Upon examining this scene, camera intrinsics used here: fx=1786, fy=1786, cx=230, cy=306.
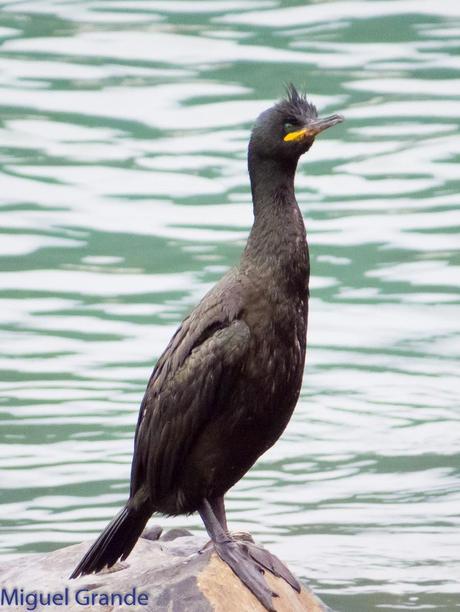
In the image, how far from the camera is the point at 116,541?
6.92 m

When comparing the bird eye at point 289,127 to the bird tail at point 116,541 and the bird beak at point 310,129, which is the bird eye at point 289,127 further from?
the bird tail at point 116,541

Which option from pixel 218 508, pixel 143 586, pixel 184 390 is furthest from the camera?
pixel 218 508

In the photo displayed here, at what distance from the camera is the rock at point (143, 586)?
21.6 feet

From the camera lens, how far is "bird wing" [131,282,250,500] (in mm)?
6711

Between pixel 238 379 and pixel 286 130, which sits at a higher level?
pixel 286 130

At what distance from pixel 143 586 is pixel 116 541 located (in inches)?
11.5

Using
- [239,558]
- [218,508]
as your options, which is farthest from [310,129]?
[239,558]

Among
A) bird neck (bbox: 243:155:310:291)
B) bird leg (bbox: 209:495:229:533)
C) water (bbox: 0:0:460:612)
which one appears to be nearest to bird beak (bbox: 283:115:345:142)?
bird neck (bbox: 243:155:310:291)

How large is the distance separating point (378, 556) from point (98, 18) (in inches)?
403

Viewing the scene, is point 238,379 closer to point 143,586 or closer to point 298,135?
point 143,586

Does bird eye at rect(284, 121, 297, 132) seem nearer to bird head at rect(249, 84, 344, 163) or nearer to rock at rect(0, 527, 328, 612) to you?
bird head at rect(249, 84, 344, 163)

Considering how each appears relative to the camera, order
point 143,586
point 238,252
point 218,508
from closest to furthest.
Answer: point 143,586
point 218,508
point 238,252

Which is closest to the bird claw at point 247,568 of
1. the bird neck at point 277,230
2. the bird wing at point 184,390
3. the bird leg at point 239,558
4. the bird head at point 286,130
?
the bird leg at point 239,558

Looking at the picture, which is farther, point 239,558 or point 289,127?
point 289,127
